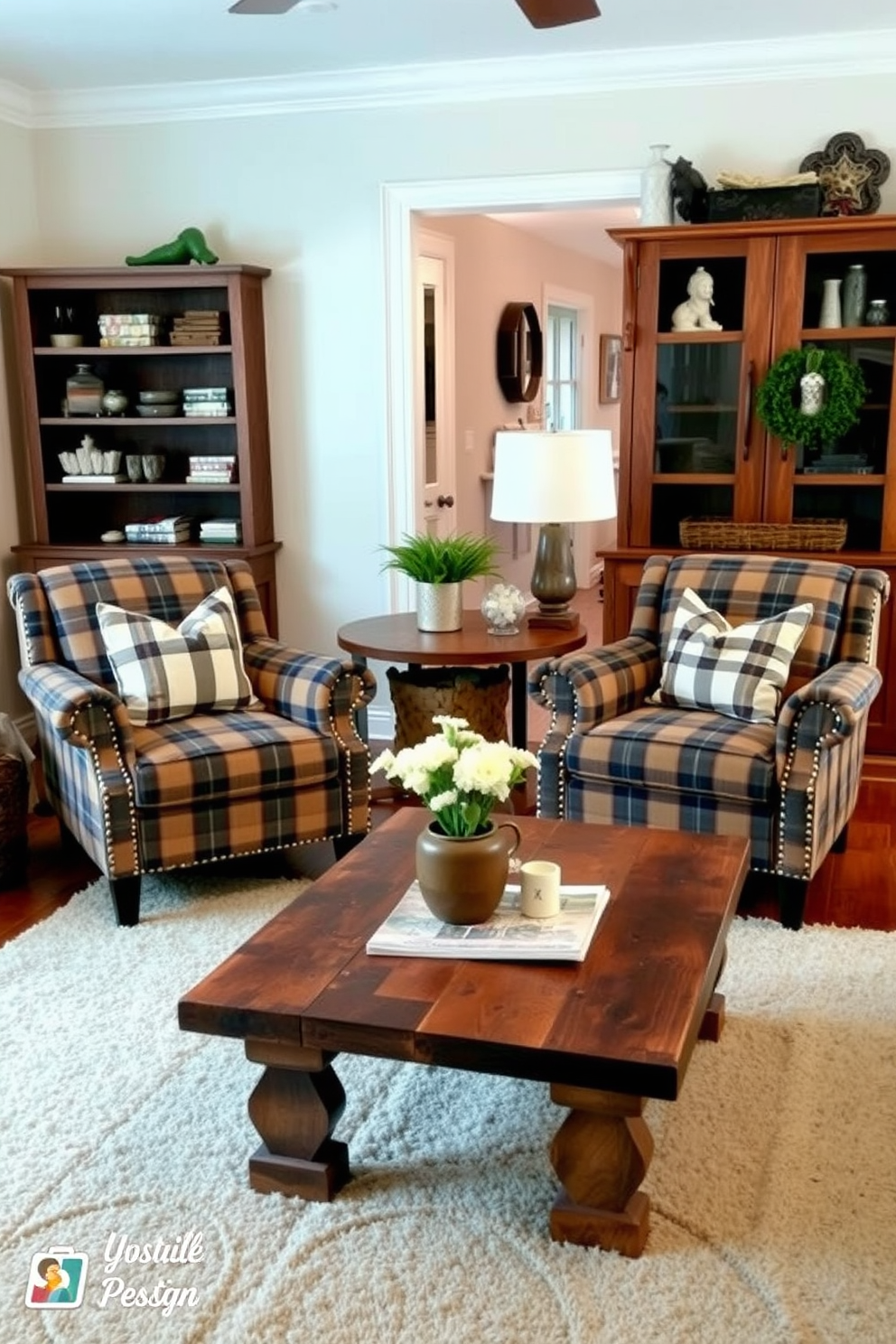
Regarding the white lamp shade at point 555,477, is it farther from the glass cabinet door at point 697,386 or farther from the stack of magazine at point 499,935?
the stack of magazine at point 499,935

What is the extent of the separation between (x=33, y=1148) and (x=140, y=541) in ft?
10.3

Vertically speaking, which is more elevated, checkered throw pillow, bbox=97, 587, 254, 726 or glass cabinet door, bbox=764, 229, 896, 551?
glass cabinet door, bbox=764, 229, 896, 551

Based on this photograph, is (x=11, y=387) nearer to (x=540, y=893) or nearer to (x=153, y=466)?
(x=153, y=466)

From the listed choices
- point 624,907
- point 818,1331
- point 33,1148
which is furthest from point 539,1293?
point 33,1148

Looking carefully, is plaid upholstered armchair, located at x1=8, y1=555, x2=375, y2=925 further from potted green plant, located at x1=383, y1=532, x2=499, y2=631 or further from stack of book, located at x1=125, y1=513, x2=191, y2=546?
stack of book, located at x1=125, y1=513, x2=191, y2=546

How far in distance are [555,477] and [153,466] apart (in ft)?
6.58

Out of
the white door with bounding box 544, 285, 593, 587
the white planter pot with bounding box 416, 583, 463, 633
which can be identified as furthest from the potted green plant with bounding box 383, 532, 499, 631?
the white door with bounding box 544, 285, 593, 587

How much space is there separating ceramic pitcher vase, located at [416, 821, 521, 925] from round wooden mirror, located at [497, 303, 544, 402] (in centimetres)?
545

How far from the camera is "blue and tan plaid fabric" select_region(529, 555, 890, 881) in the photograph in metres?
3.13

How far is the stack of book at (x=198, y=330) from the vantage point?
4836mm

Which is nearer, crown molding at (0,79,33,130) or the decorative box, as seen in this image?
the decorative box

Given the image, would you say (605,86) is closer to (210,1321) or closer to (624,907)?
(624,907)

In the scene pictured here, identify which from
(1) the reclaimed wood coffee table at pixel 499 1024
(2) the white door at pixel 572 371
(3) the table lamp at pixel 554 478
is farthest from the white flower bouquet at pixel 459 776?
(2) the white door at pixel 572 371

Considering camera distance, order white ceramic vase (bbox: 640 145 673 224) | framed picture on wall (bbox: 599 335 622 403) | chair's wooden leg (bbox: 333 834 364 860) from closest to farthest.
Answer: chair's wooden leg (bbox: 333 834 364 860) → white ceramic vase (bbox: 640 145 673 224) → framed picture on wall (bbox: 599 335 622 403)
